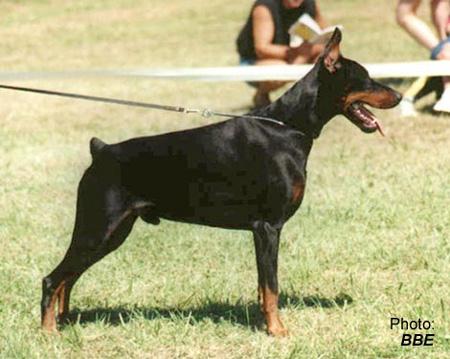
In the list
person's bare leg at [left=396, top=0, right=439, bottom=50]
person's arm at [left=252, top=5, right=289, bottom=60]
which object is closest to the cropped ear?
person's arm at [left=252, top=5, right=289, bottom=60]

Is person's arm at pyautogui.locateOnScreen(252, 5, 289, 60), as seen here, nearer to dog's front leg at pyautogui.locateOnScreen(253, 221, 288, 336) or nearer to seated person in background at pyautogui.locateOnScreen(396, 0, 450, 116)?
seated person in background at pyautogui.locateOnScreen(396, 0, 450, 116)

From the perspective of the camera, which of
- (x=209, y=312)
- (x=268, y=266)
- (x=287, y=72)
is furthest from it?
(x=287, y=72)

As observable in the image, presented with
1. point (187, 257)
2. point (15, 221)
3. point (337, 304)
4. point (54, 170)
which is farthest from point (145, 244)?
point (54, 170)

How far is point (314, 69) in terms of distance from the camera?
4.22 meters

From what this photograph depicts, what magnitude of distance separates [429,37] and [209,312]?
580 centimetres

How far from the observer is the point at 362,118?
4.25 metres

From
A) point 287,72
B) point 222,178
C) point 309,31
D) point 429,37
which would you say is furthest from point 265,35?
point 222,178

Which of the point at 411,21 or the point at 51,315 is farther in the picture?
the point at 411,21

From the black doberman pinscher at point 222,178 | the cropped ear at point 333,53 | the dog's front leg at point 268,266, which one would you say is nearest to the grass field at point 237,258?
the dog's front leg at point 268,266

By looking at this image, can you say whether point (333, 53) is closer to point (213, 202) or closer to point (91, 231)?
point (213, 202)

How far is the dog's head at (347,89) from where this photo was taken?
4.16 m

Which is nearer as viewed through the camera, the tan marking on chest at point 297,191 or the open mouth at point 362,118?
the tan marking on chest at point 297,191

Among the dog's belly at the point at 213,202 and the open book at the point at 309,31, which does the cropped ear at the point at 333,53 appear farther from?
the open book at the point at 309,31

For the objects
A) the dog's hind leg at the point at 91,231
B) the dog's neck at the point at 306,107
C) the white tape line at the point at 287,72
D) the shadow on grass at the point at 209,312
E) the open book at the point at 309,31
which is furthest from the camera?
the open book at the point at 309,31
